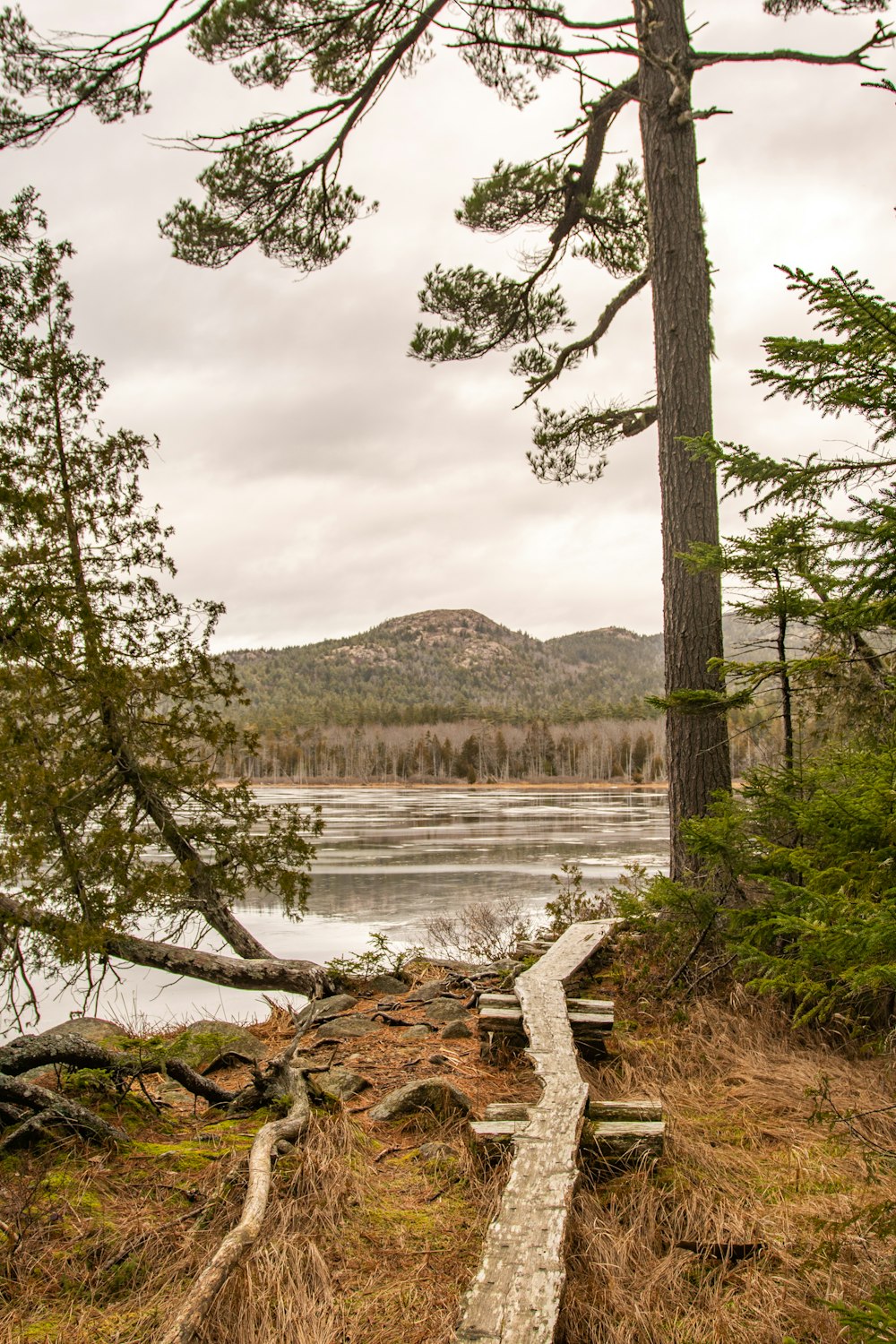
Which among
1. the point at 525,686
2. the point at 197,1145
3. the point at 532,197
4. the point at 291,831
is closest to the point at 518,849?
the point at 291,831

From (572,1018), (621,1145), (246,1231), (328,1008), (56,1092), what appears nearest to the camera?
(246,1231)

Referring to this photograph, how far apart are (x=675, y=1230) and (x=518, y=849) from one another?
663 inches

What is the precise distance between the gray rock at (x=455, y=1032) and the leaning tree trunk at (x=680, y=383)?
73.9 inches

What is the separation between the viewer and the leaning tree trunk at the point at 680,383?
5855 mm

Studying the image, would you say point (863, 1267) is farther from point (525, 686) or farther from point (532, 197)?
point (525, 686)

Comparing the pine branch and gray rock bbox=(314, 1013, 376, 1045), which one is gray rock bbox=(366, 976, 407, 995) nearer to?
gray rock bbox=(314, 1013, 376, 1045)

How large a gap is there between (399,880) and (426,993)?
28.3 ft

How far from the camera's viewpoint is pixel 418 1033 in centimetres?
499

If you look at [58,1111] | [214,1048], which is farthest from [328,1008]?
[58,1111]

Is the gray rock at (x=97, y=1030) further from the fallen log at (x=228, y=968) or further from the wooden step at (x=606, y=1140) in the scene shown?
the wooden step at (x=606, y=1140)

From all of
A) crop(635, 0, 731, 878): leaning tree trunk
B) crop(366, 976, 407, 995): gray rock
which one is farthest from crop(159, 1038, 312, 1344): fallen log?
crop(635, 0, 731, 878): leaning tree trunk

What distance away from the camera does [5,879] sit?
5.35 m

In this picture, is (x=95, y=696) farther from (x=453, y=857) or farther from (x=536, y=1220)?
(x=453, y=857)

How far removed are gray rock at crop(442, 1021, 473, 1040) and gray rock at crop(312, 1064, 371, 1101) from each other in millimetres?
850
